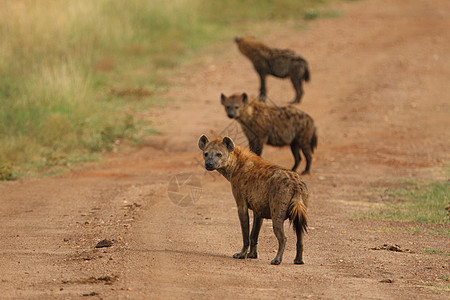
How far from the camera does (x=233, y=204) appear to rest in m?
8.05

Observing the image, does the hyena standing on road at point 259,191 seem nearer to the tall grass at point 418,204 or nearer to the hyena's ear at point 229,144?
the hyena's ear at point 229,144

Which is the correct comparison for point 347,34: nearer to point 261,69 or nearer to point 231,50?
point 231,50

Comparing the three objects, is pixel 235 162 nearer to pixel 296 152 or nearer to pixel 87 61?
pixel 296 152

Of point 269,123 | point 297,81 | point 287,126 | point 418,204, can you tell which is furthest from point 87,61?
point 418,204

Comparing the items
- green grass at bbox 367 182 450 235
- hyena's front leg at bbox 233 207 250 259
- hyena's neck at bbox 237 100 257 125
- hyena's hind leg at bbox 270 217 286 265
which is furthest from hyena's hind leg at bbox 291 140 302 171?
hyena's hind leg at bbox 270 217 286 265

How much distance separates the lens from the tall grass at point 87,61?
1074 centimetres

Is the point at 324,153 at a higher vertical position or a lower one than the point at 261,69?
lower

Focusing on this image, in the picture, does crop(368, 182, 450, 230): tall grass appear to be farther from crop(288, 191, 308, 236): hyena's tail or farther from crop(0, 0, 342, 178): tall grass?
crop(0, 0, 342, 178): tall grass

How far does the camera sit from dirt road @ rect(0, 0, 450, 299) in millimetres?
5172

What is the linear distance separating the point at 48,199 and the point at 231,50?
9.04 metres

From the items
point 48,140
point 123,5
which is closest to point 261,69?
point 48,140

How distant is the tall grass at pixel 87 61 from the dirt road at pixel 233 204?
60 centimetres

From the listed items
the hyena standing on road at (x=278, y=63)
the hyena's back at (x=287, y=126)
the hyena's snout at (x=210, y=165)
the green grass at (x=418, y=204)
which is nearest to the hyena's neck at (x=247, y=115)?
the hyena's back at (x=287, y=126)

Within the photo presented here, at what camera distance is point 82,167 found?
10031mm
